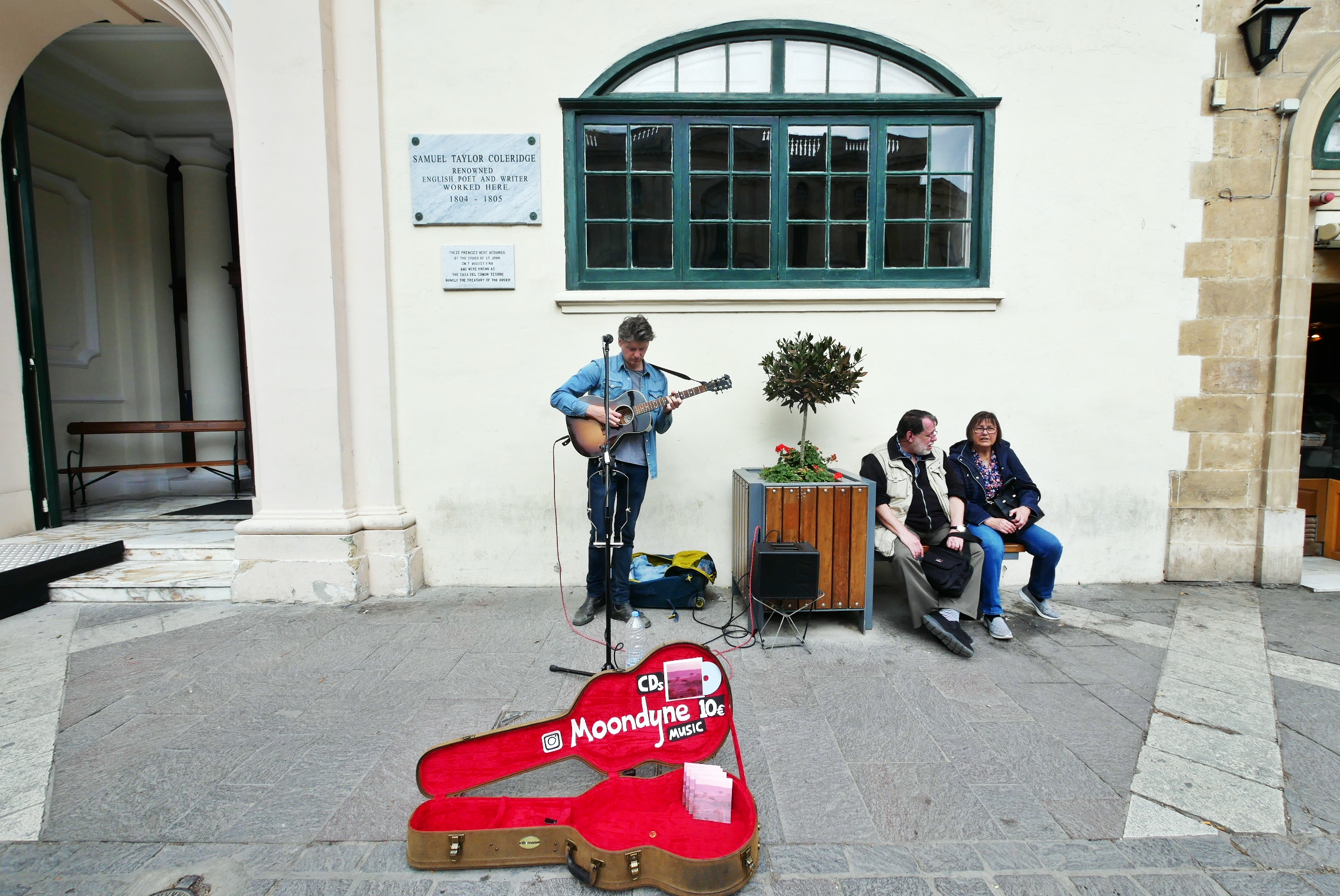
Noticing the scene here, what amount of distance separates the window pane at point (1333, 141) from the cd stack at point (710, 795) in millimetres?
6849

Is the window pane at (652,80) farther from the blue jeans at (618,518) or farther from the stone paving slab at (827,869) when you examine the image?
the stone paving slab at (827,869)

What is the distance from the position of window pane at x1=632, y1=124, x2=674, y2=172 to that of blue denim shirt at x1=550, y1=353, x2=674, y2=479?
168 centimetres

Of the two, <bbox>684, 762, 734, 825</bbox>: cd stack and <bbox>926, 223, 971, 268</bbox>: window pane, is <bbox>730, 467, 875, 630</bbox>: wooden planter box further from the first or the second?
<bbox>926, 223, 971, 268</bbox>: window pane

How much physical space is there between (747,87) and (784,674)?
430cm

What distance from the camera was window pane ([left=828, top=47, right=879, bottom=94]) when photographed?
468 centimetres

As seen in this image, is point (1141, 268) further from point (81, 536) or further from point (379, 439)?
point (81, 536)

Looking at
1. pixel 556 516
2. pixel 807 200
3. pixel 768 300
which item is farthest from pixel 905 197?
pixel 556 516

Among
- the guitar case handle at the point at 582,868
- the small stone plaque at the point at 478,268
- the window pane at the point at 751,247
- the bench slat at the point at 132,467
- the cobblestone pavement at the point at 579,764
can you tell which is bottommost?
the cobblestone pavement at the point at 579,764

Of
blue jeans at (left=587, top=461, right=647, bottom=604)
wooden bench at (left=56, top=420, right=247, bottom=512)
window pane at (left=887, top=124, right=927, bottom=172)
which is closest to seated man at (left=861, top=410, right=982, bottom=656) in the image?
blue jeans at (left=587, top=461, right=647, bottom=604)

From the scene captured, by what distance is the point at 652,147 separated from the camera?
473 cm

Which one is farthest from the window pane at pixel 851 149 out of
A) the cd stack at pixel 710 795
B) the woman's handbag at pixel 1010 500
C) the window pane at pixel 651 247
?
the cd stack at pixel 710 795

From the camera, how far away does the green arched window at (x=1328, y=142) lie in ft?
15.9

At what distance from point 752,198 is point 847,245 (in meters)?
0.85

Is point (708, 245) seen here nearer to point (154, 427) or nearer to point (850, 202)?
point (850, 202)
